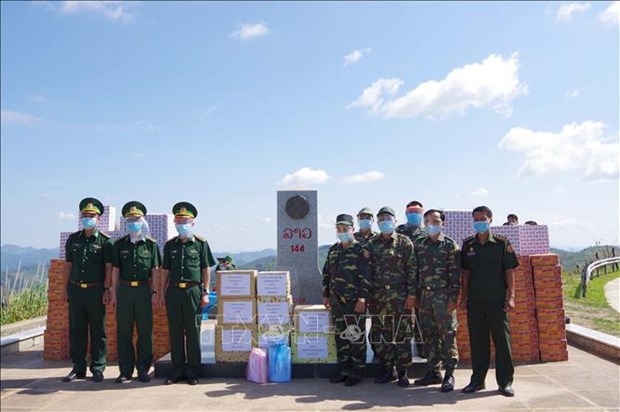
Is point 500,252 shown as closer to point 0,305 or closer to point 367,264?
point 367,264

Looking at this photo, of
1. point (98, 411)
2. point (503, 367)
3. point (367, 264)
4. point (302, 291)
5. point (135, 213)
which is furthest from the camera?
point (302, 291)

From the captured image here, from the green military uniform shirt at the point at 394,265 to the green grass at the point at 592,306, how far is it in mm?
3788

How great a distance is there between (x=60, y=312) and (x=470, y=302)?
5.35 metres

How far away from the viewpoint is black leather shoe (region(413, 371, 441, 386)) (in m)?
5.18

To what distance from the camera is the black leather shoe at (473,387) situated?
194 inches

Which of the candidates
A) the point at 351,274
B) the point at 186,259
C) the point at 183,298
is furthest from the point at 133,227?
the point at 351,274

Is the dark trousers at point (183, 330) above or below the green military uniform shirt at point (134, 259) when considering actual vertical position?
below

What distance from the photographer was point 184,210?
18.5ft

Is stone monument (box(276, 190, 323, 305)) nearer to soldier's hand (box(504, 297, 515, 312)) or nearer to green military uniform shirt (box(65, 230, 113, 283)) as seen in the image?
green military uniform shirt (box(65, 230, 113, 283))

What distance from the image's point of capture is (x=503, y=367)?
16.1 feet

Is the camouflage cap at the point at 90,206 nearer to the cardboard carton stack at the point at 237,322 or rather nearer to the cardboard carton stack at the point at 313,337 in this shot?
the cardboard carton stack at the point at 237,322

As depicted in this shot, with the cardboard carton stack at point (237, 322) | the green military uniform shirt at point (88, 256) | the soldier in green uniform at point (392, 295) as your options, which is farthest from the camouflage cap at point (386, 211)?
the green military uniform shirt at point (88, 256)

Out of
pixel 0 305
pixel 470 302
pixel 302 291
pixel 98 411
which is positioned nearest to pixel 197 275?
pixel 98 411

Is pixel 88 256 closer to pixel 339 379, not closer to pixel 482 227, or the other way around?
pixel 339 379
